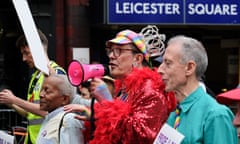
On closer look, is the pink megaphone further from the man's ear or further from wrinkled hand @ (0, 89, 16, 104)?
wrinkled hand @ (0, 89, 16, 104)

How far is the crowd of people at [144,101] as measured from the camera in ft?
10.9

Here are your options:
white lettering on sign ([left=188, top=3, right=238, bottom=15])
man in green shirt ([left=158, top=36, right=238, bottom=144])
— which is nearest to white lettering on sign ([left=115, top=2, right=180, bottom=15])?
white lettering on sign ([left=188, top=3, right=238, bottom=15])

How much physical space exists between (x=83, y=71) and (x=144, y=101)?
43 cm

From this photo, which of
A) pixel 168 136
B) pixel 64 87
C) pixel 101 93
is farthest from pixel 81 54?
pixel 168 136

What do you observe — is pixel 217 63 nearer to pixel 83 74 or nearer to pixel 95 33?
pixel 95 33

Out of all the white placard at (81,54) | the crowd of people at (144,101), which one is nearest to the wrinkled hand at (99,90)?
the crowd of people at (144,101)

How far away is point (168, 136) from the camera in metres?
3.40

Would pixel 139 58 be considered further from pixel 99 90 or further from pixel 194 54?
pixel 194 54

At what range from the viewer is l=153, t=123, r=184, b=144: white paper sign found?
331cm

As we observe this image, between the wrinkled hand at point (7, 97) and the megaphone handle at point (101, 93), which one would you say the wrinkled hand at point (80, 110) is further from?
the wrinkled hand at point (7, 97)

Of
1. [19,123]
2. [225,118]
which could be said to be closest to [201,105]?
[225,118]

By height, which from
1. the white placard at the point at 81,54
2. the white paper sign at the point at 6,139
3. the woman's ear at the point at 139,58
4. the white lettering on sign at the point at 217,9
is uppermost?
the white lettering on sign at the point at 217,9

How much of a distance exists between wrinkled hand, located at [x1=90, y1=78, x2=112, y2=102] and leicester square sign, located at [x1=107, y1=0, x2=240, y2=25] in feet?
22.3

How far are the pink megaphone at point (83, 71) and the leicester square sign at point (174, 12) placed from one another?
6.71m
